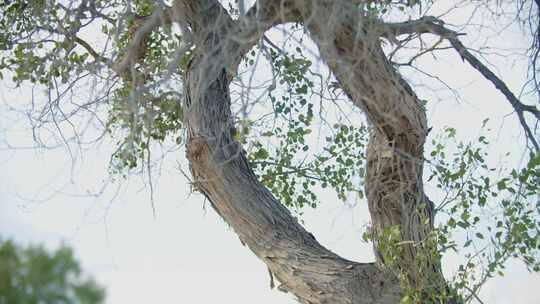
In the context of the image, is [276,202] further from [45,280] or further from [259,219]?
[45,280]

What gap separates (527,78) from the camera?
12.4ft

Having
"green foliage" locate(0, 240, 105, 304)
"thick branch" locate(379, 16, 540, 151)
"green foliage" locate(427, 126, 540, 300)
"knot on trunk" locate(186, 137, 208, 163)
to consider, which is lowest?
"green foliage" locate(0, 240, 105, 304)

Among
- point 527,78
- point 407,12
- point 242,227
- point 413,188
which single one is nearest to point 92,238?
point 242,227

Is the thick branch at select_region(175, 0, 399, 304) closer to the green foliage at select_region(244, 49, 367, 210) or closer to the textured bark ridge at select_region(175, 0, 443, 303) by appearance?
the textured bark ridge at select_region(175, 0, 443, 303)

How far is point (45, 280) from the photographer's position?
1.21 m

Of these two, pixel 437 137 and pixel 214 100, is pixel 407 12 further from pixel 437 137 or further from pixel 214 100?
pixel 214 100

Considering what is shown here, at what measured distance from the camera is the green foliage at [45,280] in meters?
1.21

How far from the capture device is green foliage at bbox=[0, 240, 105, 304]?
1.21m

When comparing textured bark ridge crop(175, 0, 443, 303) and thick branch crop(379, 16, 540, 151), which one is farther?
thick branch crop(379, 16, 540, 151)

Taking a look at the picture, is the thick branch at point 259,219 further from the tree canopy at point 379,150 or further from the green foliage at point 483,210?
the green foliage at point 483,210

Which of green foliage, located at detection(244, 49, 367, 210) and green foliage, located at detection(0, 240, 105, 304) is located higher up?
green foliage, located at detection(244, 49, 367, 210)

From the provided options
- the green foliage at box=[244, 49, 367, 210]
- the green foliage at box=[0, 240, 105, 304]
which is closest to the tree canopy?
the green foliage at box=[244, 49, 367, 210]

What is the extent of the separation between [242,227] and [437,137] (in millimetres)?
1026

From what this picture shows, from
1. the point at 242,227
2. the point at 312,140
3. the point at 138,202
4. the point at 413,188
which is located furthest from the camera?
the point at 312,140
